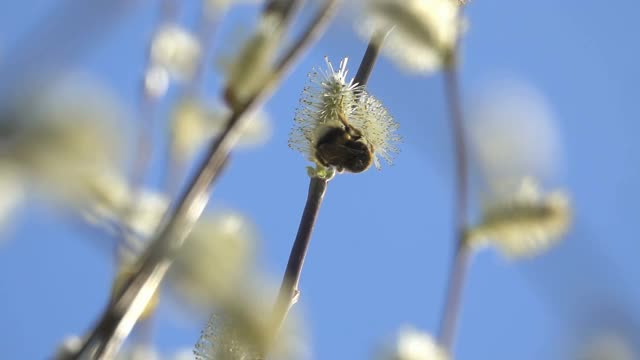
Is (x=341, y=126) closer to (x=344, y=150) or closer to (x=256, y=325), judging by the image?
(x=344, y=150)

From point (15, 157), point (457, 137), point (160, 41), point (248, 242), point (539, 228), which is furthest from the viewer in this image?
point (160, 41)

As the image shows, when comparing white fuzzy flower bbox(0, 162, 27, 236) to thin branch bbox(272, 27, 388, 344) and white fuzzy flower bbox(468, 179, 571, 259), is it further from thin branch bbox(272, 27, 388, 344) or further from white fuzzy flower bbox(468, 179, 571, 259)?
white fuzzy flower bbox(468, 179, 571, 259)

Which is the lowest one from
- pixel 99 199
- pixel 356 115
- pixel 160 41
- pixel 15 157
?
pixel 15 157

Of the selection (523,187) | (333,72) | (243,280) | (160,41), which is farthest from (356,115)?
(243,280)

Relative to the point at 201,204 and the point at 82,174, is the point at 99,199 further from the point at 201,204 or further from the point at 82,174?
the point at 82,174

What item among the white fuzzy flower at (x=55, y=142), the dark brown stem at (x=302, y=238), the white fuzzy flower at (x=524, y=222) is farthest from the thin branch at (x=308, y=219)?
the white fuzzy flower at (x=55, y=142)

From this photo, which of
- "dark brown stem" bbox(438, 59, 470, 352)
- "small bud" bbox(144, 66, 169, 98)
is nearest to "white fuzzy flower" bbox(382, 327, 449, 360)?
"dark brown stem" bbox(438, 59, 470, 352)

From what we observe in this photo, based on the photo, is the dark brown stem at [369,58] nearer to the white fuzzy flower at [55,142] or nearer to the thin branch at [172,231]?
the thin branch at [172,231]
